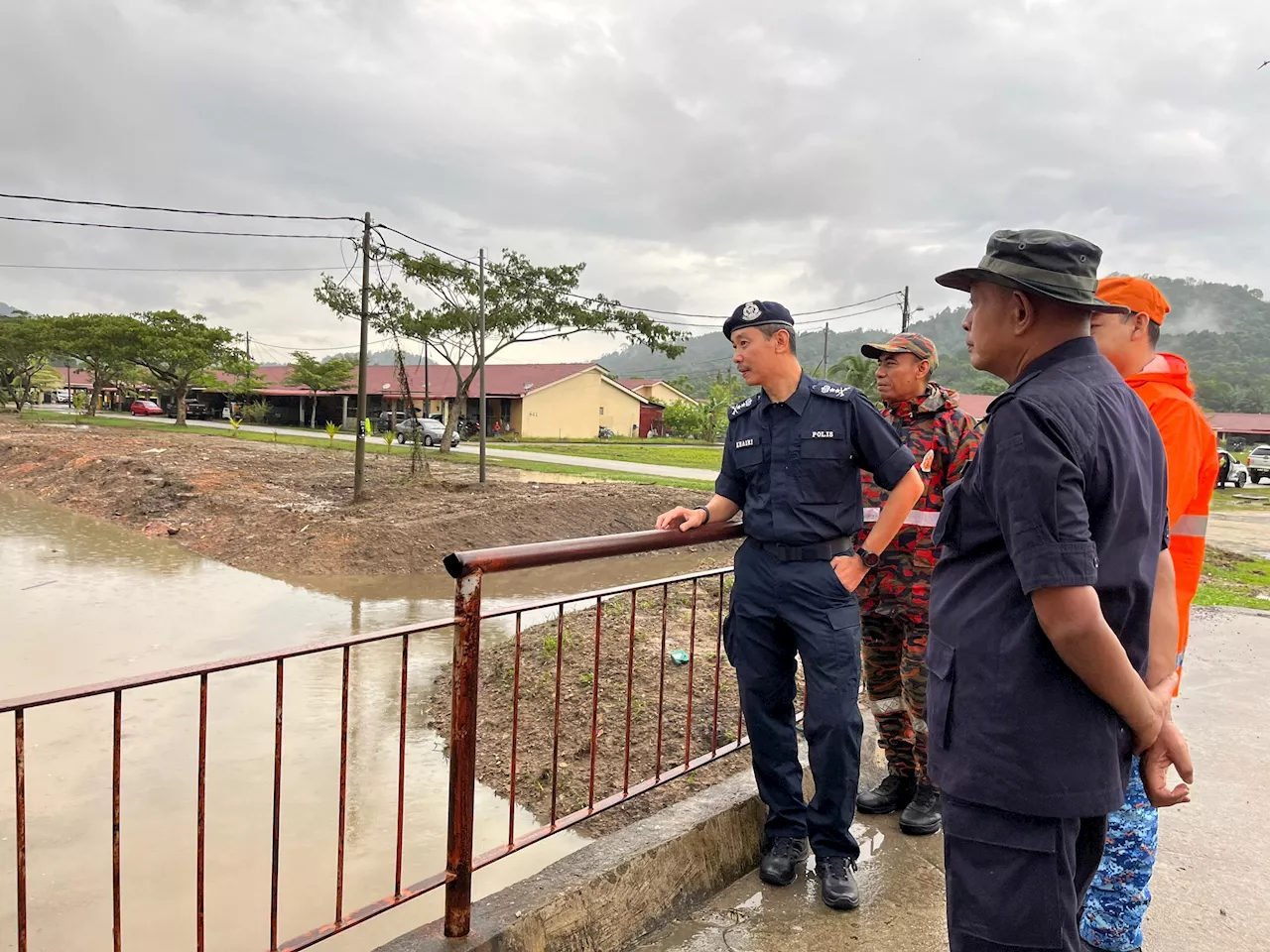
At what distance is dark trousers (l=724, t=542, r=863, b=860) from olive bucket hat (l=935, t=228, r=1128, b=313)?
1.21 metres

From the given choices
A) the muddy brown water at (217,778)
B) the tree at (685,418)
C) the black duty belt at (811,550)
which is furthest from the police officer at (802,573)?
the tree at (685,418)

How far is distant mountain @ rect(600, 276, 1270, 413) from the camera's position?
7050 centimetres

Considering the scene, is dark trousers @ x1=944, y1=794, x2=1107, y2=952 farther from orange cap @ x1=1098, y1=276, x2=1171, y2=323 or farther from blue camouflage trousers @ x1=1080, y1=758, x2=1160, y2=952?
orange cap @ x1=1098, y1=276, x2=1171, y2=323

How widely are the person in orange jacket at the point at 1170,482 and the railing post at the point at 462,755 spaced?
5.27 ft

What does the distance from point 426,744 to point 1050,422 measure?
4.50 m

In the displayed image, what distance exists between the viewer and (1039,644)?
133 centimetres

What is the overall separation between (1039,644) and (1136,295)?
1.24 metres

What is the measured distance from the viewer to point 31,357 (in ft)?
162

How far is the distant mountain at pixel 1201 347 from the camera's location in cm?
7050

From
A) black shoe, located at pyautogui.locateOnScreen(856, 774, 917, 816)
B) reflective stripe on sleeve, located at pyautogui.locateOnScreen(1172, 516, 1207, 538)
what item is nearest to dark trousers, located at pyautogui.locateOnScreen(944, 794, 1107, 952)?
reflective stripe on sleeve, located at pyautogui.locateOnScreen(1172, 516, 1207, 538)

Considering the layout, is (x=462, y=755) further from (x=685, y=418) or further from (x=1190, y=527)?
(x=685, y=418)

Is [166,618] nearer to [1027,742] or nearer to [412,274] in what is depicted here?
[1027,742]

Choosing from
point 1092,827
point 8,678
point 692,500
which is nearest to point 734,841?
point 1092,827

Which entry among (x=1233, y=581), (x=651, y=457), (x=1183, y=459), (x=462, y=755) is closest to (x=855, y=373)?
(x=651, y=457)
